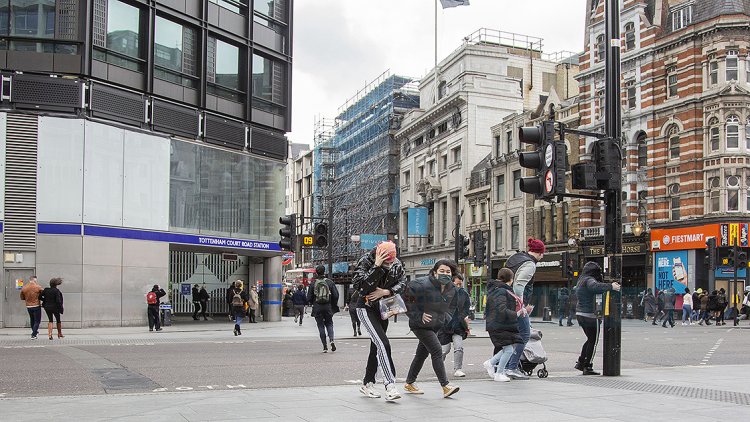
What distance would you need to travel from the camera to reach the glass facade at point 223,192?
3066cm

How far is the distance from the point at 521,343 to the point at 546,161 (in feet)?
7.99

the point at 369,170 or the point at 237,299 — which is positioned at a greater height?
the point at 369,170

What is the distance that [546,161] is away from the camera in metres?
10.9

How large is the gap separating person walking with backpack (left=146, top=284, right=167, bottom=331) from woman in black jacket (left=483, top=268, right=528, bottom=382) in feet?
53.5

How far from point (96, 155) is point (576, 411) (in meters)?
22.3

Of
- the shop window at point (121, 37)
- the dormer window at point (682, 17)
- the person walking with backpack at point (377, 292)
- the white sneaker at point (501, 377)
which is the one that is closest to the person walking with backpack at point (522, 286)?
the white sneaker at point (501, 377)

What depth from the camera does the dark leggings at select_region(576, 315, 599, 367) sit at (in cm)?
1172

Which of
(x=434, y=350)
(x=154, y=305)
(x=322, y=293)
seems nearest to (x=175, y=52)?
(x=154, y=305)

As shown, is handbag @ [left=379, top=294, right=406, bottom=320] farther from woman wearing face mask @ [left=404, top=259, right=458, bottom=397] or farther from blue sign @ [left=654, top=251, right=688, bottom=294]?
blue sign @ [left=654, top=251, right=688, bottom=294]

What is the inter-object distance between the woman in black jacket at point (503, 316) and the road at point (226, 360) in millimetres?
722

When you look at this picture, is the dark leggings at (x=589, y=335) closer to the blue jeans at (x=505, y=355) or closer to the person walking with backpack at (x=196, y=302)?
the blue jeans at (x=505, y=355)

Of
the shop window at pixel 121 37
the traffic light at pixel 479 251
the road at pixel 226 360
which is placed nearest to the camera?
the road at pixel 226 360

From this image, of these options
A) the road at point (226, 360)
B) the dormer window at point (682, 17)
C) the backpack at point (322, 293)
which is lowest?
the road at point (226, 360)

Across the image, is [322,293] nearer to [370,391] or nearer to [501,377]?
[501,377]
